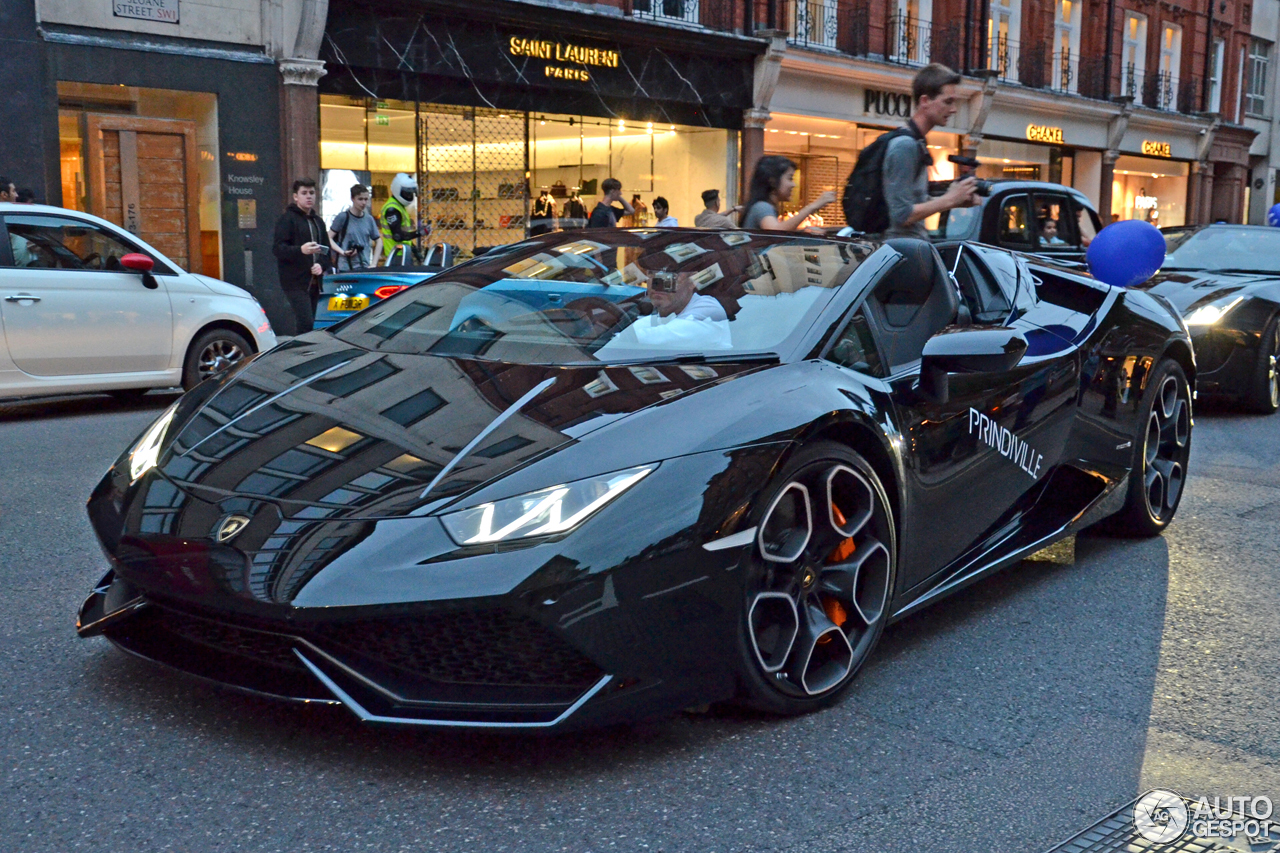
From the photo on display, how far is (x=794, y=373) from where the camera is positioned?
3.45m

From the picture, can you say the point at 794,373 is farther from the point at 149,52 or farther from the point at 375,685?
the point at 149,52

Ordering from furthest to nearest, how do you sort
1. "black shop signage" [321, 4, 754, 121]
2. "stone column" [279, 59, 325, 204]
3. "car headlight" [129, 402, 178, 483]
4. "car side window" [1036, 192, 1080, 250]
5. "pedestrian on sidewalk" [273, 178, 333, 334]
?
"black shop signage" [321, 4, 754, 121] < "stone column" [279, 59, 325, 204] < "pedestrian on sidewalk" [273, 178, 333, 334] < "car side window" [1036, 192, 1080, 250] < "car headlight" [129, 402, 178, 483]

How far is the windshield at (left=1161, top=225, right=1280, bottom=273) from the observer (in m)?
10.9

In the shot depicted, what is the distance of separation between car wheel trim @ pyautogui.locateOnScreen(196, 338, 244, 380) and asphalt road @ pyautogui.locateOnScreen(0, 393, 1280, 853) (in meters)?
5.90

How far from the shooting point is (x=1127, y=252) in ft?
19.7

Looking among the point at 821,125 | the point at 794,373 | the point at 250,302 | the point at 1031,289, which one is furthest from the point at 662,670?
the point at 821,125

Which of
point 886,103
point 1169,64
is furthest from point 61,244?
point 1169,64

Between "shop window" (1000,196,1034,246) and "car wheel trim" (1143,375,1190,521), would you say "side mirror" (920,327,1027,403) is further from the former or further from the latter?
"shop window" (1000,196,1034,246)

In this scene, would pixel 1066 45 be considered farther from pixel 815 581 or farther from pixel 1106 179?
pixel 815 581

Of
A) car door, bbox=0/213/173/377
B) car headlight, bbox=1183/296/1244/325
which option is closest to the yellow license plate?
car door, bbox=0/213/173/377

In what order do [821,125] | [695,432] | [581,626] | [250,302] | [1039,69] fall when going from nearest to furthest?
[581,626] < [695,432] < [250,302] < [821,125] < [1039,69]

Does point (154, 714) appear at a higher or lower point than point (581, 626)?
lower

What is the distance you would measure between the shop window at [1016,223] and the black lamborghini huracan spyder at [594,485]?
19.4ft

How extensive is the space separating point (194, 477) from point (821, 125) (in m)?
23.2
